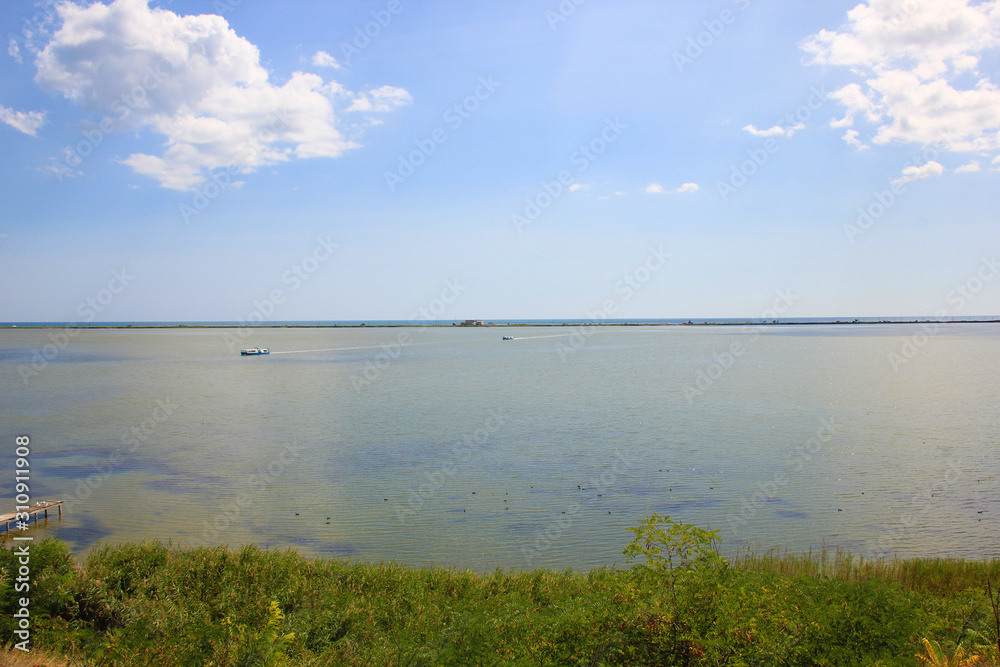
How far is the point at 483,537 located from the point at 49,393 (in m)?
42.2

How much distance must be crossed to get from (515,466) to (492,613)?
46.8 feet

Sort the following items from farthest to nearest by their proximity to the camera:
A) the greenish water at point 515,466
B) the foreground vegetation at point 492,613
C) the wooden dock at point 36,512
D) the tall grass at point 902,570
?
the greenish water at point 515,466 < the wooden dock at point 36,512 < the tall grass at point 902,570 < the foreground vegetation at point 492,613

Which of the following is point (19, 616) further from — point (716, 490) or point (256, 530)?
point (716, 490)

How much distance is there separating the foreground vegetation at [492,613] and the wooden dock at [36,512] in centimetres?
610

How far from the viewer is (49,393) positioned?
4300 cm

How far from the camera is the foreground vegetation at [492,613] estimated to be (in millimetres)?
5922

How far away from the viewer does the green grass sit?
234 inches

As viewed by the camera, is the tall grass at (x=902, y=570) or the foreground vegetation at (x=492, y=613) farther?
the tall grass at (x=902, y=570)

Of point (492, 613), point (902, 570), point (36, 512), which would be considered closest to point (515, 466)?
point (902, 570)

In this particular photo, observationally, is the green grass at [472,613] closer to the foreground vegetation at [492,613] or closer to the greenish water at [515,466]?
the foreground vegetation at [492,613]

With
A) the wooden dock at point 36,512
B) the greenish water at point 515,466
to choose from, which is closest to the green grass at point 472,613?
the greenish water at point 515,466

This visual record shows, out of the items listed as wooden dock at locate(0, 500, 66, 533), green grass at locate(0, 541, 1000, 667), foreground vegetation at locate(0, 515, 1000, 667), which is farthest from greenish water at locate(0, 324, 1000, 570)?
foreground vegetation at locate(0, 515, 1000, 667)

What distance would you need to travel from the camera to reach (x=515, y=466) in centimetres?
2219

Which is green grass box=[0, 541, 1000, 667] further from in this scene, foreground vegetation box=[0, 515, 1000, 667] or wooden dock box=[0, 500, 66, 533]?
wooden dock box=[0, 500, 66, 533]
